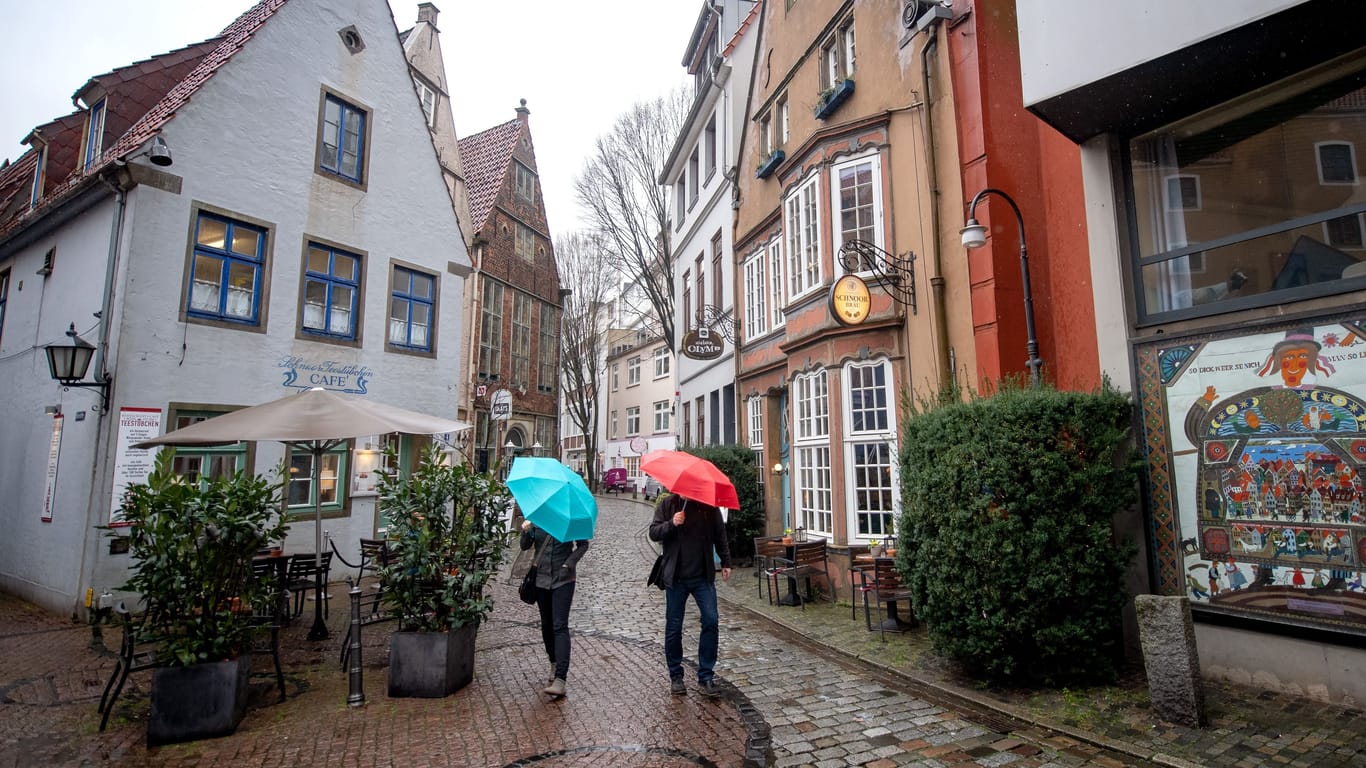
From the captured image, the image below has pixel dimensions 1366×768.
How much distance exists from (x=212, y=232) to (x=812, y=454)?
1024cm

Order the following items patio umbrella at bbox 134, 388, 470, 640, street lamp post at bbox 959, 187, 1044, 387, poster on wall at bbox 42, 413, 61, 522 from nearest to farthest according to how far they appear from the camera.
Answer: patio umbrella at bbox 134, 388, 470, 640, street lamp post at bbox 959, 187, 1044, 387, poster on wall at bbox 42, 413, 61, 522

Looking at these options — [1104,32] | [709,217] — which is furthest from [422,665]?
[709,217]

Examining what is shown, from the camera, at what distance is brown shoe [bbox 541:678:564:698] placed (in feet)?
18.0

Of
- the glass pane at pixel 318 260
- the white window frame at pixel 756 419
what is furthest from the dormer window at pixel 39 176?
the white window frame at pixel 756 419

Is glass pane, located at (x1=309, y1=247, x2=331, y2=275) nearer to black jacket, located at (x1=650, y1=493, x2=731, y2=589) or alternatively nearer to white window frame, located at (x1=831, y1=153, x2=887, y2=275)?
white window frame, located at (x1=831, y1=153, x2=887, y2=275)

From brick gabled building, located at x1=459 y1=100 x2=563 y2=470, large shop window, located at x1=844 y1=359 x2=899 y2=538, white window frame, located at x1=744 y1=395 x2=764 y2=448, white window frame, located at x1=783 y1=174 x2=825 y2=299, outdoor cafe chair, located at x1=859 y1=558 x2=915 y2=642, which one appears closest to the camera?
outdoor cafe chair, located at x1=859 y1=558 x2=915 y2=642

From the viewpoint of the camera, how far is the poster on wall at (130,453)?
8.99 metres

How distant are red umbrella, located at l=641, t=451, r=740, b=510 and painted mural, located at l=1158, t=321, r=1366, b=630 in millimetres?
4146

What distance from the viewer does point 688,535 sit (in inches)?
225

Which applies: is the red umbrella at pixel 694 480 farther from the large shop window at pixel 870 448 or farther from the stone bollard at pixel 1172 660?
the large shop window at pixel 870 448

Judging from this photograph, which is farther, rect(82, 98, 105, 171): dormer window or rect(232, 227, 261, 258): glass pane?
rect(82, 98, 105, 171): dormer window

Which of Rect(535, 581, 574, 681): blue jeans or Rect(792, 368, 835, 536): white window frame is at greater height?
Rect(792, 368, 835, 536): white window frame

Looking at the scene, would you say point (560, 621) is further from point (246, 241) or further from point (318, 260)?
point (318, 260)

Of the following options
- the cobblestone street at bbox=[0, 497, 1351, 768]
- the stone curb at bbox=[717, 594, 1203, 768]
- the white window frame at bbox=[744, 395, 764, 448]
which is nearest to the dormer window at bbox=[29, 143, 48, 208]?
the cobblestone street at bbox=[0, 497, 1351, 768]
